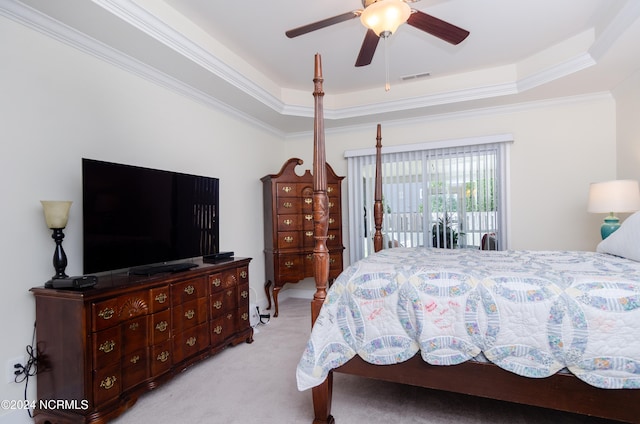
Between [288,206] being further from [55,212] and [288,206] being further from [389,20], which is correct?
[389,20]

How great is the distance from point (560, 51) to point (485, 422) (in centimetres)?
331

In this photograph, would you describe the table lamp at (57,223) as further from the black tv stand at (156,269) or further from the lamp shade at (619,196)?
the lamp shade at (619,196)

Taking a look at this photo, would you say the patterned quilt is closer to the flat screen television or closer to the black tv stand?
the black tv stand

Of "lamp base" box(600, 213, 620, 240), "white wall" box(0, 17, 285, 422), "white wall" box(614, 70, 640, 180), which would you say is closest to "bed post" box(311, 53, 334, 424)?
"white wall" box(0, 17, 285, 422)

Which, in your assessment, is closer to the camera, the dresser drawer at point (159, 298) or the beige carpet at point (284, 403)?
the beige carpet at point (284, 403)

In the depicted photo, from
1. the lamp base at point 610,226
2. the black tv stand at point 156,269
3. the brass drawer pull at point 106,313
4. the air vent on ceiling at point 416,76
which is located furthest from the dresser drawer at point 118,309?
the lamp base at point 610,226

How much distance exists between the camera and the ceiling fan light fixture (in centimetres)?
169

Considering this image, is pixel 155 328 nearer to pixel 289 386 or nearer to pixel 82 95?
pixel 289 386

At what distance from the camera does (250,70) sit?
3.33 metres

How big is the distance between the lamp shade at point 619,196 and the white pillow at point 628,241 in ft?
2.72

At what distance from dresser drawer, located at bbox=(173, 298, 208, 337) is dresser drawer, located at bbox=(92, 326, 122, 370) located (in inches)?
16.9

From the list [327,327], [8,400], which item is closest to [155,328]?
[8,400]

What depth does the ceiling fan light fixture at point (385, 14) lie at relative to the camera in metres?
1.69

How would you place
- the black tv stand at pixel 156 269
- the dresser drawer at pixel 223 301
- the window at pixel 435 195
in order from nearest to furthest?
1. the black tv stand at pixel 156 269
2. the dresser drawer at pixel 223 301
3. the window at pixel 435 195
